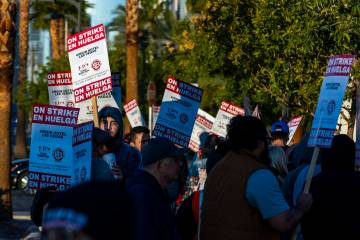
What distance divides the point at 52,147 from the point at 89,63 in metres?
1.67

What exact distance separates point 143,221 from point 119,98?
6.06 m

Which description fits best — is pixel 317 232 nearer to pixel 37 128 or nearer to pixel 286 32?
pixel 37 128

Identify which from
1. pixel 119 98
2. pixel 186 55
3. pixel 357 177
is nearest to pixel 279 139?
pixel 119 98

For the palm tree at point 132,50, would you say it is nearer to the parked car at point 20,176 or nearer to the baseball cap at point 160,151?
the parked car at point 20,176

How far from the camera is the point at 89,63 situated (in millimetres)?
10492

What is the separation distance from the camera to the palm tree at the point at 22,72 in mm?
40188

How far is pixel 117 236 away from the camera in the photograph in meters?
3.42

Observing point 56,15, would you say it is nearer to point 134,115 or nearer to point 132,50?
point 132,50

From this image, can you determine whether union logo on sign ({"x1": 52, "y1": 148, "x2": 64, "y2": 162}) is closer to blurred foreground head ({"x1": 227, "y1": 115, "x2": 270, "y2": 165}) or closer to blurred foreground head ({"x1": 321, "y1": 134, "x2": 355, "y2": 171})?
blurred foreground head ({"x1": 321, "y1": 134, "x2": 355, "y2": 171})

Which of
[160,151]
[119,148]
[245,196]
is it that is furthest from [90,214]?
[119,148]

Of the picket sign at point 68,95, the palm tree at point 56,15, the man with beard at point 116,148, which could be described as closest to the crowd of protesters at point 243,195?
the man with beard at point 116,148

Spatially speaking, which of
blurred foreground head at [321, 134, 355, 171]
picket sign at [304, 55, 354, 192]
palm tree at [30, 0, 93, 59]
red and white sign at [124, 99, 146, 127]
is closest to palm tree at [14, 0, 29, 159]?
palm tree at [30, 0, 93, 59]

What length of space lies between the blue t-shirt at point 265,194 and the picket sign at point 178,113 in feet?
16.7

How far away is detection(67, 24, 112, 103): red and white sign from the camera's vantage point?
34.1ft
